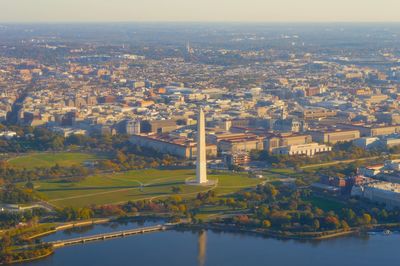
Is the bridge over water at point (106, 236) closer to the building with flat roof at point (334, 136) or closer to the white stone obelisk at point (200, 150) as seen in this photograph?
the white stone obelisk at point (200, 150)

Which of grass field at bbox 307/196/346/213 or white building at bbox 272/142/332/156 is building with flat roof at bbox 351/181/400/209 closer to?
grass field at bbox 307/196/346/213

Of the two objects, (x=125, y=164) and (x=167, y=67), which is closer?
(x=125, y=164)

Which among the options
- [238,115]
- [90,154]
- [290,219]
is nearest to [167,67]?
[238,115]

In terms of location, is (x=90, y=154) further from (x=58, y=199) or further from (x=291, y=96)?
(x=291, y=96)

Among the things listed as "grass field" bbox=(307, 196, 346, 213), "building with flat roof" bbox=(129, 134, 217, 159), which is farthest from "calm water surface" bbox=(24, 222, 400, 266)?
"building with flat roof" bbox=(129, 134, 217, 159)

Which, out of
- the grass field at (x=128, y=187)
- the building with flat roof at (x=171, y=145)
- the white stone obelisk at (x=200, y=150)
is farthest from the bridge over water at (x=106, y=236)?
the building with flat roof at (x=171, y=145)

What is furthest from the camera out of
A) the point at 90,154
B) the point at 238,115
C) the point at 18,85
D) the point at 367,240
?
the point at 18,85

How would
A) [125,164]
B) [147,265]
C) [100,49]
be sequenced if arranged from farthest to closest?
[100,49] → [125,164] → [147,265]
